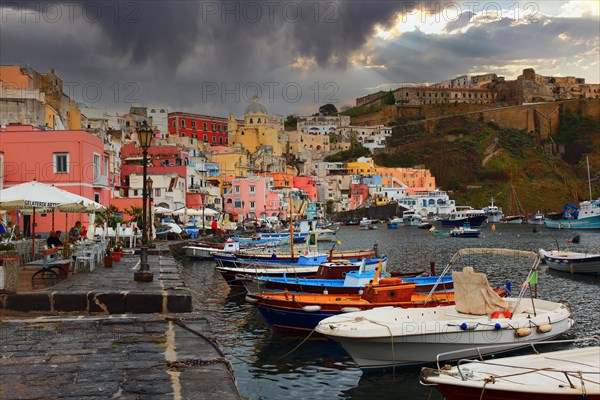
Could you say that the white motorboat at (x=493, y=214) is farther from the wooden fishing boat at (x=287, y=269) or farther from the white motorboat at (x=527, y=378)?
the white motorboat at (x=527, y=378)

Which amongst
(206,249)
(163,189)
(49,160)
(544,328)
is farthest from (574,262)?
(163,189)

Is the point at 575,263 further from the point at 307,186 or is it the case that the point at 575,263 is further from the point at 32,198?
the point at 307,186

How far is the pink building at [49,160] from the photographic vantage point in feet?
114

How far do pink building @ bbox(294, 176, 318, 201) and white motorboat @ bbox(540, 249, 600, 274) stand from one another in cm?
8571

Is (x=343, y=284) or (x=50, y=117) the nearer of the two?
(x=343, y=284)

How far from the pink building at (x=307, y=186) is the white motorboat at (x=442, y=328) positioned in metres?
107

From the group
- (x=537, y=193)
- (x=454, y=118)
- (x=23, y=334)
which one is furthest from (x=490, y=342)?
(x=454, y=118)

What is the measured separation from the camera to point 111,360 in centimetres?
848

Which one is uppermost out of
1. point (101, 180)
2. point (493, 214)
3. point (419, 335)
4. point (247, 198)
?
point (247, 198)

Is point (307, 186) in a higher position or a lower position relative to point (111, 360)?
higher

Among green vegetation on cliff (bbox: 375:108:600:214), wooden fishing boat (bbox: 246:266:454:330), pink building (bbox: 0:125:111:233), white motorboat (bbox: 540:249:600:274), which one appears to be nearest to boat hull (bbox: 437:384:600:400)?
wooden fishing boat (bbox: 246:266:454:330)

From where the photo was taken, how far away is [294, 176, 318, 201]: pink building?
122875 millimetres

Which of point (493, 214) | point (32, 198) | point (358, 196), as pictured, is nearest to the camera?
point (32, 198)

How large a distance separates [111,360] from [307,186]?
116333 mm
